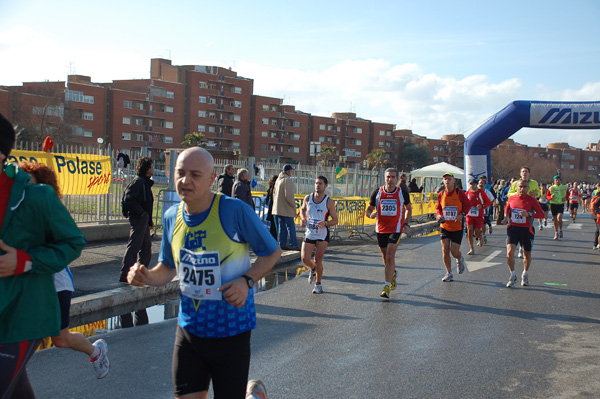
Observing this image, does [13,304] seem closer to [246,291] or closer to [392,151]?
[246,291]

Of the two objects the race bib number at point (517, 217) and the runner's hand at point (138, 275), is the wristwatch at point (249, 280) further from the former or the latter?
the race bib number at point (517, 217)

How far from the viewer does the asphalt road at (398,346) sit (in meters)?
4.66

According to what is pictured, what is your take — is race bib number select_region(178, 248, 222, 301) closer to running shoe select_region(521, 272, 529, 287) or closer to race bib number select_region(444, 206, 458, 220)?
race bib number select_region(444, 206, 458, 220)

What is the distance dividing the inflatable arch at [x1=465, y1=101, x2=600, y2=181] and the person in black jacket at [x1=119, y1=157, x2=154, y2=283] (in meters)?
13.9

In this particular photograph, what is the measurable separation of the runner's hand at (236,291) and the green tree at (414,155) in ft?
355

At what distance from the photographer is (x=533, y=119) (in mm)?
18266

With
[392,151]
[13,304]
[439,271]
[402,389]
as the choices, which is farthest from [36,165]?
[392,151]

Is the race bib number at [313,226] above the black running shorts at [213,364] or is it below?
above

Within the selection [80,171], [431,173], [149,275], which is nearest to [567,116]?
[431,173]

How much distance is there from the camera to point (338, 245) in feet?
50.4

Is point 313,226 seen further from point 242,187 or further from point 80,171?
point 80,171

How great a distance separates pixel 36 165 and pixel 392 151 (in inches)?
4475

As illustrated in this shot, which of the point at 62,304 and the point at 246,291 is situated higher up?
the point at 246,291

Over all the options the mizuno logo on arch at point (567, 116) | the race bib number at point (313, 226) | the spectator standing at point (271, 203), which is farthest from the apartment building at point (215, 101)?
the race bib number at point (313, 226)
